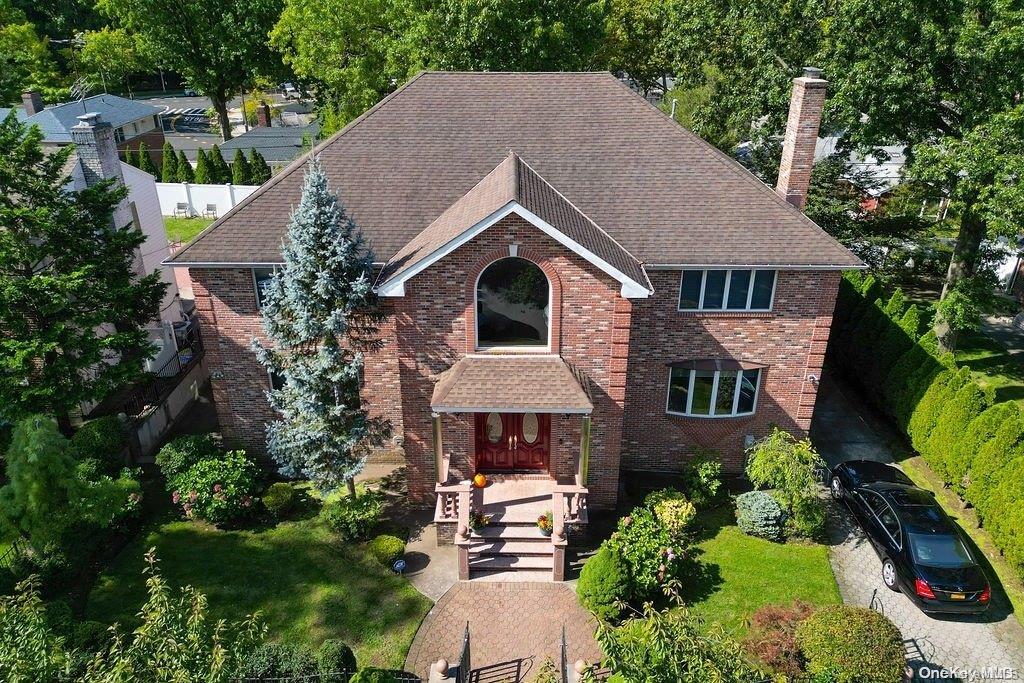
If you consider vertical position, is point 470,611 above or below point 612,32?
below

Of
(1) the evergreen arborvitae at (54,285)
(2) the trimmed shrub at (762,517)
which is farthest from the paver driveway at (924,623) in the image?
(1) the evergreen arborvitae at (54,285)

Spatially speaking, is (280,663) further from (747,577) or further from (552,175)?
(552,175)

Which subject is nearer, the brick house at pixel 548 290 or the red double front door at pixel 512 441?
the brick house at pixel 548 290

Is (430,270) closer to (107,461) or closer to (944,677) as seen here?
(107,461)

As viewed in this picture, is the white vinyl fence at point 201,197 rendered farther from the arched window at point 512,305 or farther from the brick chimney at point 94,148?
the arched window at point 512,305

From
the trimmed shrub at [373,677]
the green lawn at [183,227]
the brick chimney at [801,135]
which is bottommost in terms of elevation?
the green lawn at [183,227]

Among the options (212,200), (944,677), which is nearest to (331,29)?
(212,200)

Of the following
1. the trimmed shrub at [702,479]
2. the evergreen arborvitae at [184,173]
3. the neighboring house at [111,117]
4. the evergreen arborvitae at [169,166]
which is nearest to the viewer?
the trimmed shrub at [702,479]
